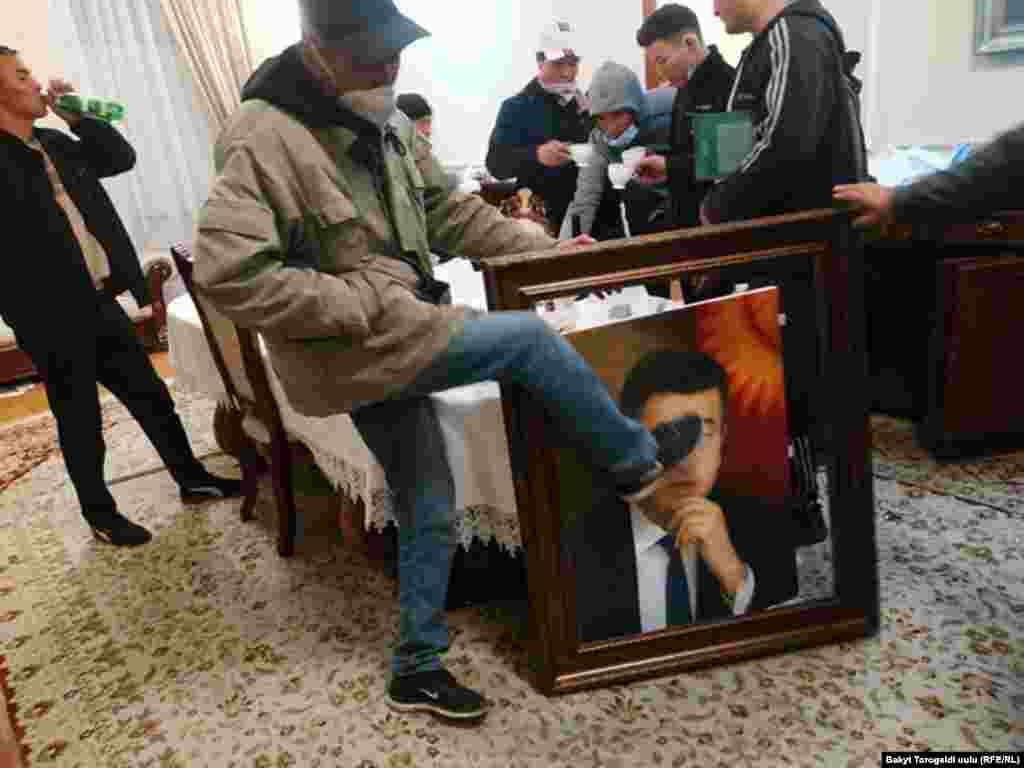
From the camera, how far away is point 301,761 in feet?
5.23

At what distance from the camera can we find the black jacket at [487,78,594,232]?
3369 millimetres

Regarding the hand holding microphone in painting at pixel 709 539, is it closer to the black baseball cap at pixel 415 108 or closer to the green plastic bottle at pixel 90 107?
the green plastic bottle at pixel 90 107

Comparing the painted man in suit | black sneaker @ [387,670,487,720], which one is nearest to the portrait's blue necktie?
the painted man in suit

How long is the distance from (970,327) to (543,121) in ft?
6.22

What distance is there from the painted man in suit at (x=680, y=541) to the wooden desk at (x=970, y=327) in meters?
0.98

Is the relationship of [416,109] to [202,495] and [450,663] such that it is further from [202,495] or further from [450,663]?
[450,663]

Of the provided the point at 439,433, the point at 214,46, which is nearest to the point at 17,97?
the point at 439,433

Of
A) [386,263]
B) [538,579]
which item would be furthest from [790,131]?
[538,579]

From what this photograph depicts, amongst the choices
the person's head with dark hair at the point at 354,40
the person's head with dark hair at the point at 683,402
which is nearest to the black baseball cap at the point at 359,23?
the person's head with dark hair at the point at 354,40

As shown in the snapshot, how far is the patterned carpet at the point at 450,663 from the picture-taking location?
1526 millimetres

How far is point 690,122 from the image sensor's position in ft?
7.02

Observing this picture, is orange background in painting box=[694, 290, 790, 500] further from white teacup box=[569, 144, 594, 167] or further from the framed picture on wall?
the framed picture on wall

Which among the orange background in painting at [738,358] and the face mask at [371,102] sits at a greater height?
the face mask at [371,102]

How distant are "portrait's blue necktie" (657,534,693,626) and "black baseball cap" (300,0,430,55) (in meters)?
1.06
